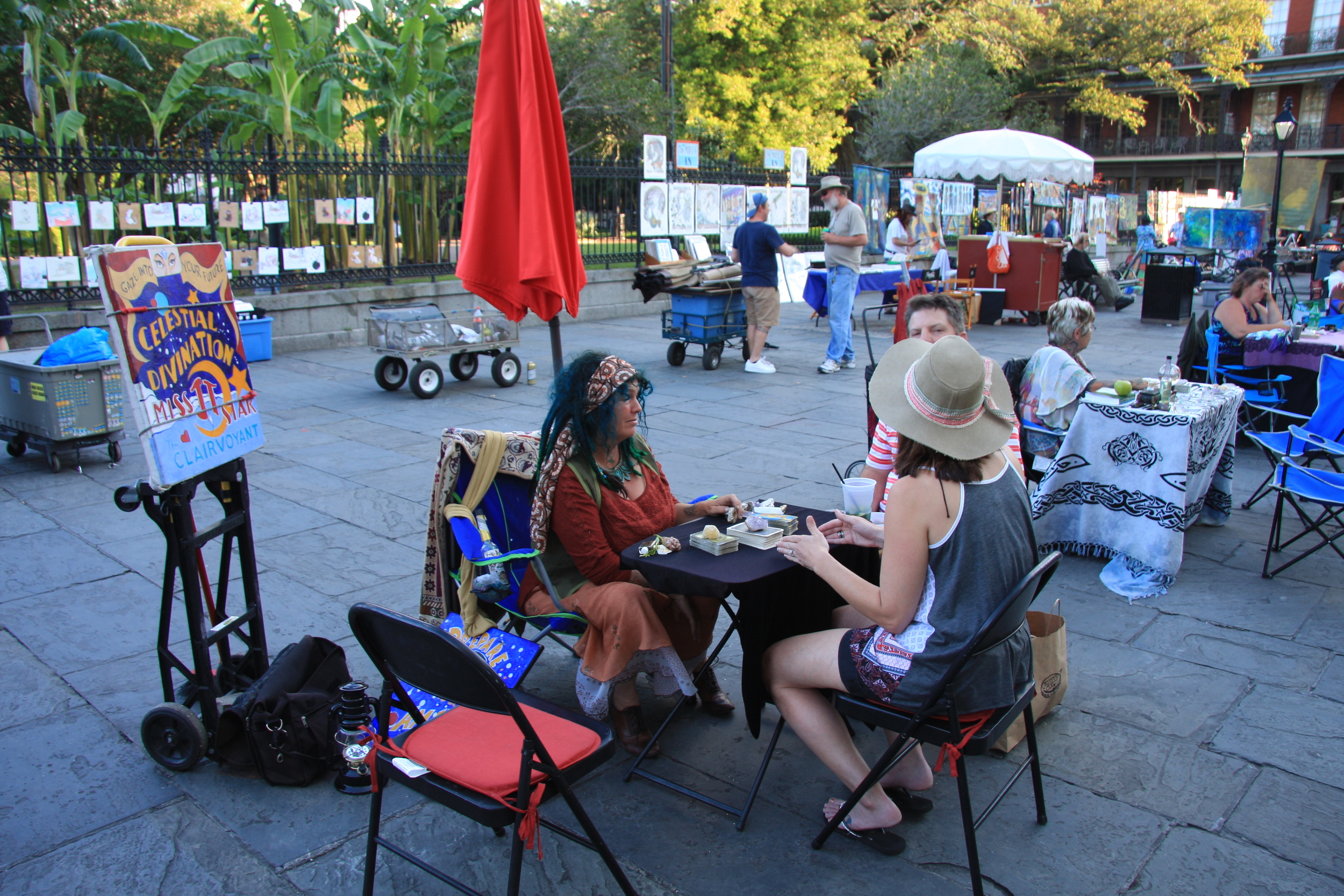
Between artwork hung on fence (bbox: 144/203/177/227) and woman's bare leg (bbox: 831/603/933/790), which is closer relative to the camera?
woman's bare leg (bbox: 831/603/933/790)

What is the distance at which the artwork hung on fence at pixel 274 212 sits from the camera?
10.9m

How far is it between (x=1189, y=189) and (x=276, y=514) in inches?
1900

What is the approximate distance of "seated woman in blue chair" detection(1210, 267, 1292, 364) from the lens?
23.4 ft

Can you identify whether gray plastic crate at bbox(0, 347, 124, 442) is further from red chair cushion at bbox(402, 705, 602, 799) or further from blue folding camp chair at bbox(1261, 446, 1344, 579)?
blue folding camp chair at bbox(1261, 446, 1344, 579)

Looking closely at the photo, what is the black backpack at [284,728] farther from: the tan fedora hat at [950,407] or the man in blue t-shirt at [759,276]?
the man in blue t-shirt at [759,276]

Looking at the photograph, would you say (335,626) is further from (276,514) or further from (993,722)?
(993,722)

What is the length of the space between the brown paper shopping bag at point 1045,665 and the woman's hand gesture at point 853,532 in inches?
25.9

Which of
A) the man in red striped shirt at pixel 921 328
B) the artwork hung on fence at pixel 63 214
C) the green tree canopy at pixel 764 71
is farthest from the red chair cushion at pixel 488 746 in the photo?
the green tree canopy at pixel 764 71

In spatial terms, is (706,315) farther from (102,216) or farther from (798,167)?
(798,167)

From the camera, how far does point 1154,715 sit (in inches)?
132

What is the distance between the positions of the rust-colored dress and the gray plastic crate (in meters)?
4.64

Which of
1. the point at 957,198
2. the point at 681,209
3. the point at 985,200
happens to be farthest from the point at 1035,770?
the point at 985,200

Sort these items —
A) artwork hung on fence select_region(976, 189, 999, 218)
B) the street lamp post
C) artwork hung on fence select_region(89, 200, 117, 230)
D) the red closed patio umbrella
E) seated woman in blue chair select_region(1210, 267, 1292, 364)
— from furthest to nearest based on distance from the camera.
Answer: artwork hung on fence select_region(976, 189, 999, 218) → the street lamp post → artwork hung on fence select_region(89, 200, 117, 230) → seated woman in blue chair select_region(1210, 267, 1292, 364) → the red closed patio umbrella

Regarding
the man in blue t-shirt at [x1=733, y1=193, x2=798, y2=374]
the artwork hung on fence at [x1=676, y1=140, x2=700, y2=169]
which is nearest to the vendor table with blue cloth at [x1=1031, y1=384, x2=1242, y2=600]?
the man in blue t-shirt at [x1=733, y1=193, x2=798, y2=374]
